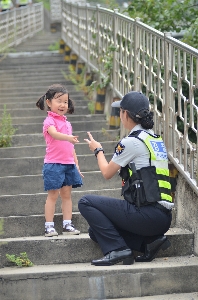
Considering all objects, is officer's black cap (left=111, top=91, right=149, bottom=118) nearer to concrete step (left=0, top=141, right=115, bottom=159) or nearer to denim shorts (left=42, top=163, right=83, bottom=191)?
denim shorts (left=42, top=163, right=83, bottom=191)

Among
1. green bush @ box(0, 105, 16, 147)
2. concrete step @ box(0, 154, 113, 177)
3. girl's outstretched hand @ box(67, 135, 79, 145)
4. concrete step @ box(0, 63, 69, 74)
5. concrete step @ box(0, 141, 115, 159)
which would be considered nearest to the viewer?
girl's outstretched hand @ box(67, 135, 79, 145)

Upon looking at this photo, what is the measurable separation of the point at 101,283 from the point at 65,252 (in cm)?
55

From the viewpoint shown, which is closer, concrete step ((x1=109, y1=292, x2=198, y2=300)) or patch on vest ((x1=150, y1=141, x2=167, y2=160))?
concrete step ((x1=109, y1=292, x2=198, y2=300))

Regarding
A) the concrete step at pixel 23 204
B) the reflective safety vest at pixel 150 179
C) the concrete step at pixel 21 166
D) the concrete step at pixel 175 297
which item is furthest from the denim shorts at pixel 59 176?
the concrete step at pixel 21 166

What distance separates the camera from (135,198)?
219 inches

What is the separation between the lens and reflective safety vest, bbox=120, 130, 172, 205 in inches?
217

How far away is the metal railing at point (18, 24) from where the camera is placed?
61.3ft

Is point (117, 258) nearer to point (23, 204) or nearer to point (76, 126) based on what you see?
point (23, 204)

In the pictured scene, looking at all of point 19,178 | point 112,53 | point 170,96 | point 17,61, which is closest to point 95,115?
point 112,53

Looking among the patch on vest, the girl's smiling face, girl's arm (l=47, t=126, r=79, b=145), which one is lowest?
girl's arm (l=47, t=126, r=79, b=145)

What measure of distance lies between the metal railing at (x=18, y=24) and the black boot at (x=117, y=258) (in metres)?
10.6

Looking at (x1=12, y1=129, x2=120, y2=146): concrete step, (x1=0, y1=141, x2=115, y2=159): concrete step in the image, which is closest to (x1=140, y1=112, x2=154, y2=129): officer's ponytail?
(x1=0, y1=141, x2=115, y2=159): concrete step

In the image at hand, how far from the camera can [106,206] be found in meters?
5.65

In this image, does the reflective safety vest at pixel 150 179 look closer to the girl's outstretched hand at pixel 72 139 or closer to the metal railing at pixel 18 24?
the girl's outstretched hand at pixel 72 139
